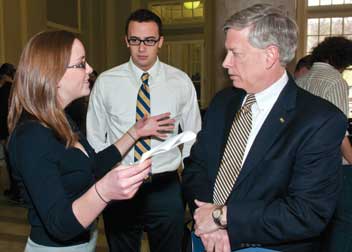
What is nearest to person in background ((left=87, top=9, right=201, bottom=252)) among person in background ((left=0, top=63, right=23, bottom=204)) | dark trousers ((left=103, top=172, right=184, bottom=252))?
dark trousers ((left=103, top=172, right=184, bottom=252))

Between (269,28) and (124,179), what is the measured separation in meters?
0.74

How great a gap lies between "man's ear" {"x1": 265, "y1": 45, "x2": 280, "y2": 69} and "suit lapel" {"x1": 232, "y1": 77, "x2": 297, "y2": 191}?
0.13m

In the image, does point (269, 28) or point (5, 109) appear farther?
point (5, 109)

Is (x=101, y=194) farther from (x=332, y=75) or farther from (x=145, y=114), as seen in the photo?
(x=332, y=75)

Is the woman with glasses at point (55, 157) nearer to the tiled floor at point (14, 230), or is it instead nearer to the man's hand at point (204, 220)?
the man's hand at point (204, 220)

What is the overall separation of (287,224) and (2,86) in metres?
4.48

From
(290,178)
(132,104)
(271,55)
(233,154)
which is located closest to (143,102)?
(132,104)

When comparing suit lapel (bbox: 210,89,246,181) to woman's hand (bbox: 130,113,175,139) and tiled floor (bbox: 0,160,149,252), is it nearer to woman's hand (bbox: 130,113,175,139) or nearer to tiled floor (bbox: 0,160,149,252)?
woman's hand (bbox: 130,113,175,139)

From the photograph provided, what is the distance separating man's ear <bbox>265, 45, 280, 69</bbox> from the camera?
1.35m

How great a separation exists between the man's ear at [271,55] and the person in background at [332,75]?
1.27 m

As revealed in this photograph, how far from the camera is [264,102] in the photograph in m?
1.44

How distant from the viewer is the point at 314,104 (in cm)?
133

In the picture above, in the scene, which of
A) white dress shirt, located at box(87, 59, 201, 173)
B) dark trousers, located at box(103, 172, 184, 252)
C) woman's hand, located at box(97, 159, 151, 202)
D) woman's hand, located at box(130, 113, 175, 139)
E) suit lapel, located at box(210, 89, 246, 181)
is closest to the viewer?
woman's hand, located at box(97, 159, 151, 202)

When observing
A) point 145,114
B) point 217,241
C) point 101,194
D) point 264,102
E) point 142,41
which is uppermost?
point 142,41
